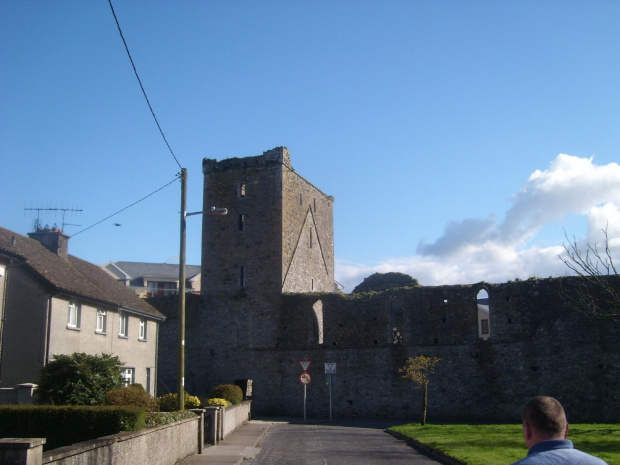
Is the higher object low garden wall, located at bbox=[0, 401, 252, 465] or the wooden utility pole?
the wooden utility pole

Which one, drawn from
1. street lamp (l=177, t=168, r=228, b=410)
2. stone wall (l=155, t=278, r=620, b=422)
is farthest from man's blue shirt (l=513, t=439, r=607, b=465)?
stone wall (l=155, t=278, r=620, b=422)

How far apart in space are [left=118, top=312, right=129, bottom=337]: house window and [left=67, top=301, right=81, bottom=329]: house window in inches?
155

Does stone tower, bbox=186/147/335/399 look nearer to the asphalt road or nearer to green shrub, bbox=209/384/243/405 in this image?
green shrub, bbox=209/384/243/405

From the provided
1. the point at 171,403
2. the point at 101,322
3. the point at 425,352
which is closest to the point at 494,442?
the point at 171,403

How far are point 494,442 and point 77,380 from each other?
12738mm

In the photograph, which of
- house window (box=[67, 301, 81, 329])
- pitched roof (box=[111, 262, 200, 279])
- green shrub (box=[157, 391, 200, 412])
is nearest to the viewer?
green shrub (box=[157, 391, 200, 412])

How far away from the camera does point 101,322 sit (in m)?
28.4

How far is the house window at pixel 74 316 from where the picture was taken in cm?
2560

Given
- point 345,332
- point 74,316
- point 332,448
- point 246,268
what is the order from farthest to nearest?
point 246,268
point 345,332
point 74,316
point 332,448

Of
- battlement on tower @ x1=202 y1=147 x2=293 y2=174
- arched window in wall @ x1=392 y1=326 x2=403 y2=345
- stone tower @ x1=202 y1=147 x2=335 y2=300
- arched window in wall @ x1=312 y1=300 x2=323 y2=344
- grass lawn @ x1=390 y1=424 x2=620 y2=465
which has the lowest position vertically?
grass lawn @ x1=390 y1=424 x2=620 y2=465

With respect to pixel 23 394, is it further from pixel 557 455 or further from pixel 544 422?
pixel 557 455

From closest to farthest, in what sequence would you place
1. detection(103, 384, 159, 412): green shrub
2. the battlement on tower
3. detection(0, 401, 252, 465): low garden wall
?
1. detection(0, 401, 252, 465): low garden wall
2. detection(103, 384, 159, 412): green shrub
3. the battlement on tower

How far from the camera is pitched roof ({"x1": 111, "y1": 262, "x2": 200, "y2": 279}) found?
79375mm

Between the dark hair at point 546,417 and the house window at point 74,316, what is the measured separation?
23903 millimetres
